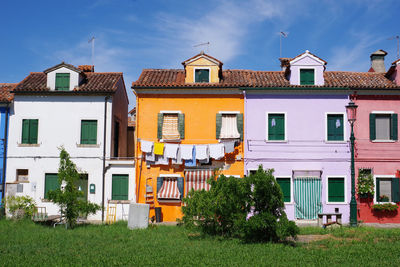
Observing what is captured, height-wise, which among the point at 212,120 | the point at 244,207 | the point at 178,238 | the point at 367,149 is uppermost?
the point at 212,120

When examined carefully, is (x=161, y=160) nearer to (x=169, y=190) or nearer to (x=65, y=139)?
(x=169, y=190)

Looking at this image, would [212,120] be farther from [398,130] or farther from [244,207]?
[398,130]

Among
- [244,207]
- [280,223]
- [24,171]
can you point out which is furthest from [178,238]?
[24,171]

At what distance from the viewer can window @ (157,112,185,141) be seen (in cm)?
2042

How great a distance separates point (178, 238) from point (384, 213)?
463 inches

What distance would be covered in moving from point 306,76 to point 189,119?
675cm

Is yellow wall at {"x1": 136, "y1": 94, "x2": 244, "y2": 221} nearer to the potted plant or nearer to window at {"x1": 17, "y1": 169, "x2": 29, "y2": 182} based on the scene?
the potted plant

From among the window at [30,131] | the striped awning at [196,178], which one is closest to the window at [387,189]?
the striped awning at [196,178]

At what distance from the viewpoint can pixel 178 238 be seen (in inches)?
572

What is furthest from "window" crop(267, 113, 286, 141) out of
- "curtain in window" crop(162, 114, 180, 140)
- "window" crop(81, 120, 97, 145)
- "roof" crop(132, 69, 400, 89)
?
"window" crop(81, 120, 97, 145)

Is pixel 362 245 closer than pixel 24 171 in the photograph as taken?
Yes

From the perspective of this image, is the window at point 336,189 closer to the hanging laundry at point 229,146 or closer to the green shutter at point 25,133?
the hanging laundry at point 229,146

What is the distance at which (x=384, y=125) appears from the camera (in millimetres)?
20734

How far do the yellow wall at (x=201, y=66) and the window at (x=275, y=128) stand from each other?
11.9 feet
